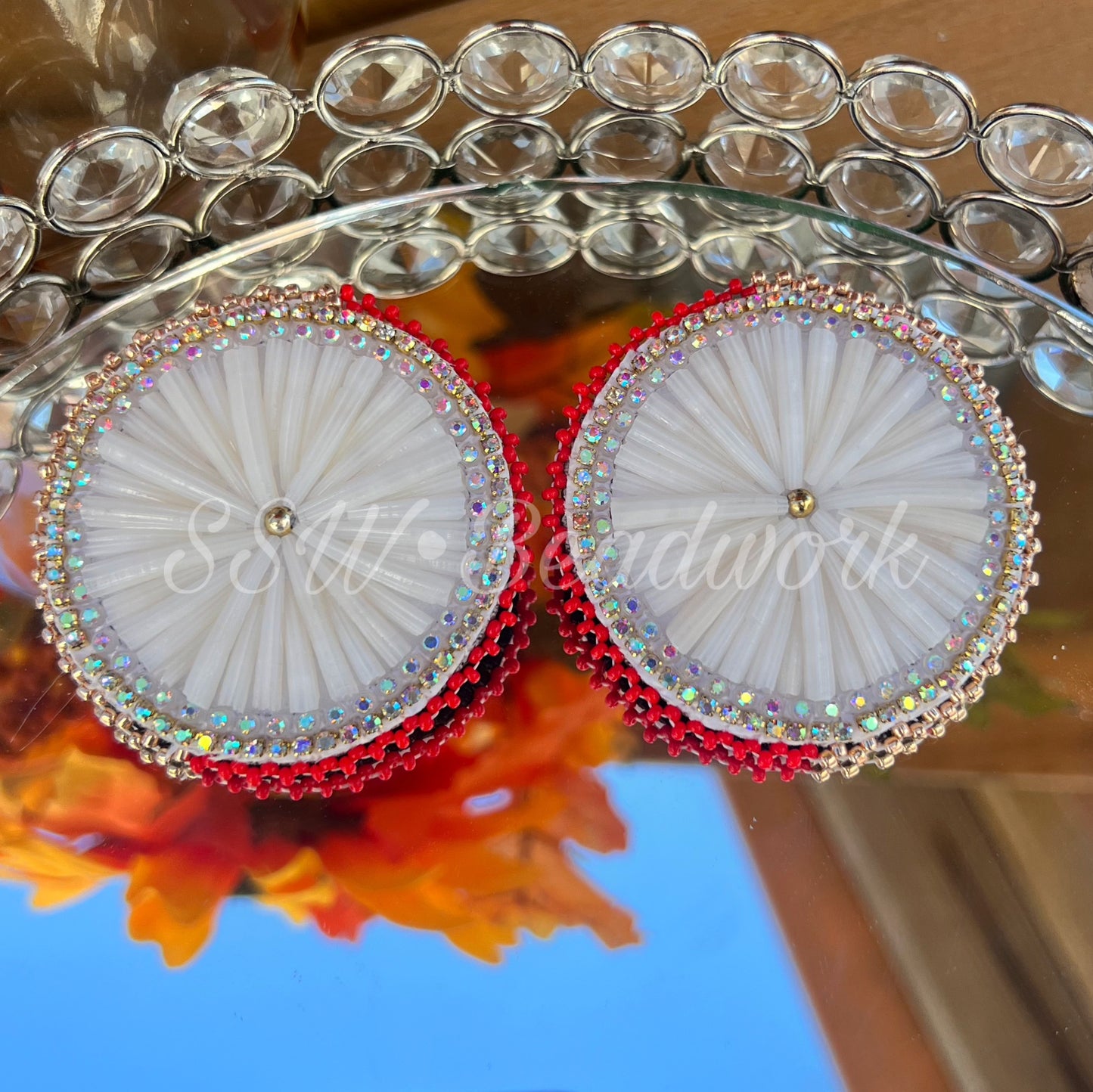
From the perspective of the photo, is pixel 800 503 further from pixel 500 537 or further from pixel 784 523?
pixel 500 537

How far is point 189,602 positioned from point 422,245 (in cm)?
22

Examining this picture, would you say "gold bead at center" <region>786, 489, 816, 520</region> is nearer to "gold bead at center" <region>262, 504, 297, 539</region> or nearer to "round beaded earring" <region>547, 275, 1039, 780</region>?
"round beaded earring" <region>547, 275, 1039, 780</region>

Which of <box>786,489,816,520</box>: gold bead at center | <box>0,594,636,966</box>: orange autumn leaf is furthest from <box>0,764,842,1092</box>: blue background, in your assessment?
<box>786,489,816,520</box>: gold bead at center

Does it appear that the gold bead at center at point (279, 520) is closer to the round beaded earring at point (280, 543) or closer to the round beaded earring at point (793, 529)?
the round beaded earring at point (280, 543)

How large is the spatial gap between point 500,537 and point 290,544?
0.09 m

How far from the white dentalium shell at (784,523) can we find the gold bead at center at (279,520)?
4.5 inches

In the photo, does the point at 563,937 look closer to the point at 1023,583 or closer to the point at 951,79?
the point at 1023,583

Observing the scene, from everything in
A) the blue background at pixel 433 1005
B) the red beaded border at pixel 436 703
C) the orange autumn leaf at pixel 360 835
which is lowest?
the blue background at pixel 433 1005

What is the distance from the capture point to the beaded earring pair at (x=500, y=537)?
470 mm

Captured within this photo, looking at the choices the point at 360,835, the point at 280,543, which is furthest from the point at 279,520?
the point at 360,835

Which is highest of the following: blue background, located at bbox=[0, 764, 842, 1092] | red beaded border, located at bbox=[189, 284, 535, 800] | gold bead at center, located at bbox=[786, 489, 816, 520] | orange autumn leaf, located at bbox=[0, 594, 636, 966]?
gold bead at center, located at bbox=[786, 489, 816, 520]

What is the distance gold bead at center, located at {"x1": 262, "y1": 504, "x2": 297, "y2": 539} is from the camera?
0.47 metres

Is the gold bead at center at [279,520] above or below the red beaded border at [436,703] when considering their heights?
above

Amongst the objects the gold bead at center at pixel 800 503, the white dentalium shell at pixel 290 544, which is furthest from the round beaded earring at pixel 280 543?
the gold bead at center at pixel 800 503
